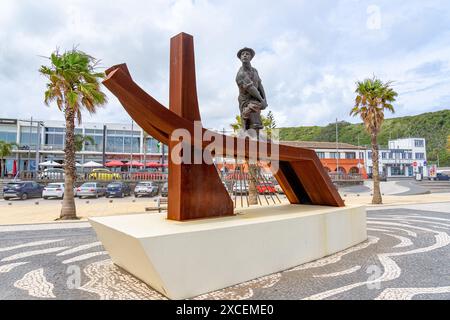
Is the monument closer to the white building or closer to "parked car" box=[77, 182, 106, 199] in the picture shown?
"parked car" box=[77, 182, 106, 199]

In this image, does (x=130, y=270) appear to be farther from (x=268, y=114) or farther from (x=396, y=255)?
(x=268, y=114)

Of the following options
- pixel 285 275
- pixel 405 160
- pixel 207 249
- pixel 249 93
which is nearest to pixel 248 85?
pixel 249 93

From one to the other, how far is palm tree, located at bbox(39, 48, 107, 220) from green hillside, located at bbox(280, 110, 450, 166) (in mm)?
79117

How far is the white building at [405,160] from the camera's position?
5425cm

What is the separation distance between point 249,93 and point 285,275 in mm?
3906

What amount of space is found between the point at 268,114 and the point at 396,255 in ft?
42.2

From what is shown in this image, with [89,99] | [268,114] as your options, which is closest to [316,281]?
[89,99]

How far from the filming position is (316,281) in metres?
4.49

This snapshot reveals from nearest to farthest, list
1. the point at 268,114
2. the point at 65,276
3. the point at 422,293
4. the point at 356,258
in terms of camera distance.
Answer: the point at 422,293
the point at 65,276
the point at 356,258
the point at 268,114

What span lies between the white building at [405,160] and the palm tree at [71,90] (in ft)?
179

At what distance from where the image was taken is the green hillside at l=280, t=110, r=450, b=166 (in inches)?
2933

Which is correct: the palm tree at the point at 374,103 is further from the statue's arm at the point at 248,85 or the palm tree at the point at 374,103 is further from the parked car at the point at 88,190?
the parked car at the point at 88,190

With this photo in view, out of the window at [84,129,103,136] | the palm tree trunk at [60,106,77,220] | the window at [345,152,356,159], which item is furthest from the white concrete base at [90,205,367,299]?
the window at [84,129,103,136]
